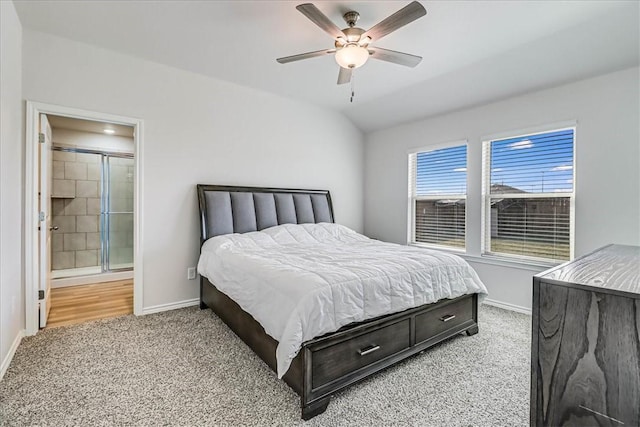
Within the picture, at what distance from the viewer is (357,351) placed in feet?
6.24

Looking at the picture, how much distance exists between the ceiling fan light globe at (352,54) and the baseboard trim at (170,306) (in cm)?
306

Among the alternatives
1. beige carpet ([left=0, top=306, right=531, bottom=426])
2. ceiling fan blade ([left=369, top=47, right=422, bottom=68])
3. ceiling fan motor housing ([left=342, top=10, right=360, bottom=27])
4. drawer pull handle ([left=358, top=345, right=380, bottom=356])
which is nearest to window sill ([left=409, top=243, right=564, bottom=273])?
beige carpet ([left=0, top=306, right=531, bottom=426])

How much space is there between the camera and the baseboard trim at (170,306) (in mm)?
3235

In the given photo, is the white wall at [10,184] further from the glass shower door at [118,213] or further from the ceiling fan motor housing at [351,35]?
the glass shower door at [118,213]

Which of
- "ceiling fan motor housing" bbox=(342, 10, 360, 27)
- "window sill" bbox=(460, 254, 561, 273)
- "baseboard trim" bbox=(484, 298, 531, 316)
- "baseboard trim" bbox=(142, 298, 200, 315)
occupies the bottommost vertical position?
"baseboard trim" bbox=(142, 298, 200, 315)

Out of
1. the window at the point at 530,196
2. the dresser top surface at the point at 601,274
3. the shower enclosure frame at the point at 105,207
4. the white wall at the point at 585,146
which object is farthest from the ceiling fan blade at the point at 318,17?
the shower enclosure frame at the point at 105,207

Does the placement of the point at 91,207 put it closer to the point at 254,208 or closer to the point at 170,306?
the point at 170,306

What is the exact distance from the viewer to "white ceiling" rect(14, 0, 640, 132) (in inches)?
90.7

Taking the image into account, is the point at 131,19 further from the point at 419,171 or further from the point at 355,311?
the point at 419,171

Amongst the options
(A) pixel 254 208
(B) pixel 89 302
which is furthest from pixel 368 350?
(B) pixel 89 302

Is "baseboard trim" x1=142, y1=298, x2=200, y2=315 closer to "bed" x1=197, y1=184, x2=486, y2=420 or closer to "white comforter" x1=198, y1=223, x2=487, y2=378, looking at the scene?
"bed" x1=197, y1=184, x2=486, y2=420

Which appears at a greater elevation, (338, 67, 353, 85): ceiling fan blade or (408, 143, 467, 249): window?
(338, 67, 353, 85): ceiling fan blade

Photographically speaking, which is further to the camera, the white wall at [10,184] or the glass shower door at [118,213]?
the glass shower door at [118,213]

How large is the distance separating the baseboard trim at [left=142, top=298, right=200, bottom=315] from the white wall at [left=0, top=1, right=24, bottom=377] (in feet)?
3.25
